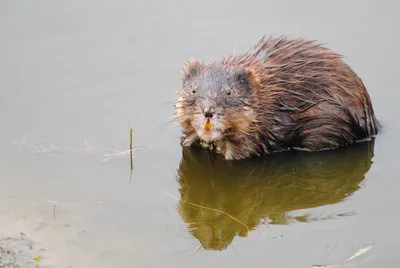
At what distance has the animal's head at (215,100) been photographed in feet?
21.6

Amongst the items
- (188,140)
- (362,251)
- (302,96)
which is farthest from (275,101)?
(362,251)

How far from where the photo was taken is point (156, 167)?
22.4 feet

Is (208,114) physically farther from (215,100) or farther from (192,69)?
(192,69)

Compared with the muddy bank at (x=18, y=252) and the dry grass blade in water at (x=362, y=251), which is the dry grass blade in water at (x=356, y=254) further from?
the muddy bank at (x=18, y=252)

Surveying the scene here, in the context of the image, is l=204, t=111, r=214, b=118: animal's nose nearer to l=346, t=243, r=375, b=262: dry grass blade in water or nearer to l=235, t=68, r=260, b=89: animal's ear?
l=235, t=68, r=260, b=89: animal's ear

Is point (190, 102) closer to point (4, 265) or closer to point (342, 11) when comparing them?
point (4, 265)

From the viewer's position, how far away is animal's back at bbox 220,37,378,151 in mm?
6875

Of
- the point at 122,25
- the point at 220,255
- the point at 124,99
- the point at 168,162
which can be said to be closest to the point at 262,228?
the point at 220,255

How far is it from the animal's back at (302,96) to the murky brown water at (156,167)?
0.19 metres

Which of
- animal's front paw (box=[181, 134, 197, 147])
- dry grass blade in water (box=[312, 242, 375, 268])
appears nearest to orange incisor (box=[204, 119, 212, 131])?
animal's front paw (box=[181, 134, 197, 147])

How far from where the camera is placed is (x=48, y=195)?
6.34m

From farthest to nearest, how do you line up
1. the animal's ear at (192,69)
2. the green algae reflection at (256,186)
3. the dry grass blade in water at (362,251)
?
the animal's ear at (192,69) → the green algae reflection at (256,186) → the dry grass blade in water at (362,251)

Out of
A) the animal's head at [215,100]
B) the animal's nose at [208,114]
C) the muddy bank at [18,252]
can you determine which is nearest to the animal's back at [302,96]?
the animal's head at [215,100]

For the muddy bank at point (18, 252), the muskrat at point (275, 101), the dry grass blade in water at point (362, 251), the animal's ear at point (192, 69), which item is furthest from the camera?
the animal's ear at point (192, 69)
